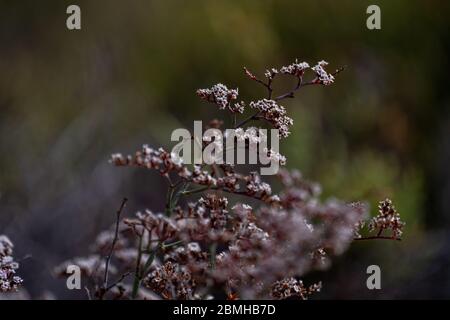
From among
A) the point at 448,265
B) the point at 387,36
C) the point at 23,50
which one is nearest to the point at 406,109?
the point at 387,36

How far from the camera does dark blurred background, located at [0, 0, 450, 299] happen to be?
127 inches

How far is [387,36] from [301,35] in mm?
588

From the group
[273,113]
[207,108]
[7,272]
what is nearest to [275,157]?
[273,113]

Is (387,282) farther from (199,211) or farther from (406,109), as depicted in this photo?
(199,211)

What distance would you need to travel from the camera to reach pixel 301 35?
180 inches

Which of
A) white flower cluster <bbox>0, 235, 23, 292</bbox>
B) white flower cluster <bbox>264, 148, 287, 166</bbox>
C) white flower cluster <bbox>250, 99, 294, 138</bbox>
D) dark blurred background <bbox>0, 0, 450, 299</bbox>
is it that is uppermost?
dark blurred background <bbox>0, 0, 450, 299</bbox>

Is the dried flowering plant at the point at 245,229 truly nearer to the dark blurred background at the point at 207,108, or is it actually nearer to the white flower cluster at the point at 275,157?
the white flower cluster at the point at 275,157

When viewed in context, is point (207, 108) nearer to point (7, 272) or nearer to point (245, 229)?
point (7, 272)

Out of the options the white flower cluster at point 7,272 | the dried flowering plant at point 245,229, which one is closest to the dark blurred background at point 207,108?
the white flower cluster at point 7,272

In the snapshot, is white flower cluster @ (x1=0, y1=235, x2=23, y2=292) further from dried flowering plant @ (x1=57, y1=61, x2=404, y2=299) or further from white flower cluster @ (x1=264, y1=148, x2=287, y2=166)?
white flower cluster @ (x1=264, y1=148, x2=287, y2=166)

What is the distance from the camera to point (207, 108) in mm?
4422

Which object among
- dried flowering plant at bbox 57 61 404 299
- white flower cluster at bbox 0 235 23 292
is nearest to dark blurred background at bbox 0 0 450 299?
white flower cluster at bbox 0 235 23 292

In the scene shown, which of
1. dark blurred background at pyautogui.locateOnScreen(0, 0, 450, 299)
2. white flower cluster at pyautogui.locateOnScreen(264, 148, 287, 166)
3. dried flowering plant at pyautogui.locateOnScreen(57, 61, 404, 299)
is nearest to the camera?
dried flowering plant at pyautogui.locateOnScreen(57, 61, 404, 299)

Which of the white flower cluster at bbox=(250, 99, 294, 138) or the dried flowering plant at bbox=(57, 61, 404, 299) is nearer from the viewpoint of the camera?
the dried flowering plant at bbox=(57, 61, 404, 299)
